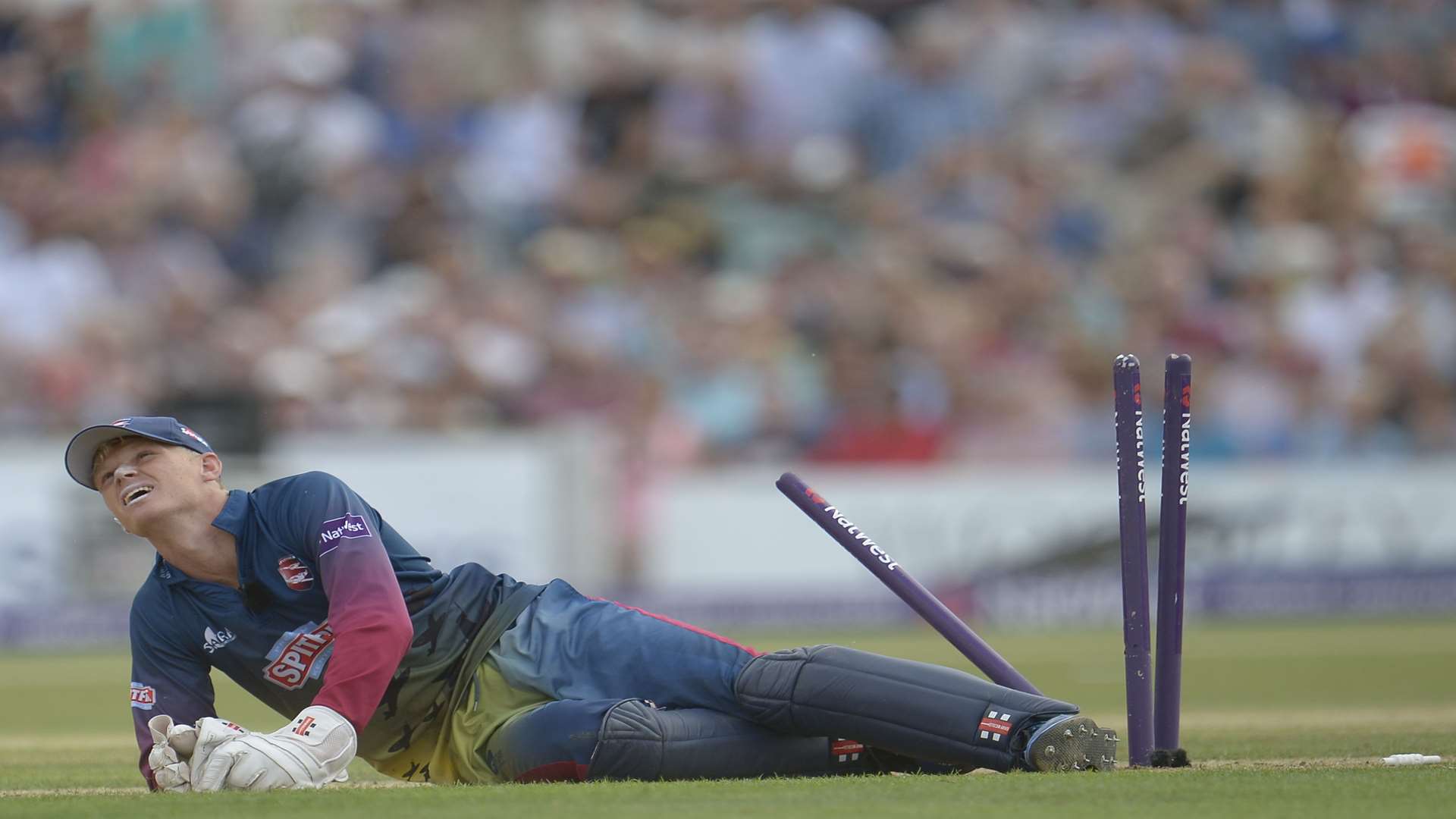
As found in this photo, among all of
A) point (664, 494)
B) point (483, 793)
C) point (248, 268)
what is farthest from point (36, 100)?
point (483, 793)

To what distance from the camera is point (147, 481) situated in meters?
4.74

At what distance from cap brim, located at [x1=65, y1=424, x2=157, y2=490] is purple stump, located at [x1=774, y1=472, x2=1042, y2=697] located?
180cm

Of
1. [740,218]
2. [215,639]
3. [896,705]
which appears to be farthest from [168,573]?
[740,218]

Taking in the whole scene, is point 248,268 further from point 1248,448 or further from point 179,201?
→ point 1248,448

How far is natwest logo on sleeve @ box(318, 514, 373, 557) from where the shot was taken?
4.73 metres

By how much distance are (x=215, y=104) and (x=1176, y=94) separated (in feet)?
28.3

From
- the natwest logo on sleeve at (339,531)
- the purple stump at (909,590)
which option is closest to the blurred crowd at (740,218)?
the purple stump at (909,590)

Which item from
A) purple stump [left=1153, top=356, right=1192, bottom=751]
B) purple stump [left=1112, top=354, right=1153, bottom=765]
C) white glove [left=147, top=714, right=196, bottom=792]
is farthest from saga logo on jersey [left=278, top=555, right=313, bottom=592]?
purple stump [left=1153, top=356, right=1192, bottom=751]

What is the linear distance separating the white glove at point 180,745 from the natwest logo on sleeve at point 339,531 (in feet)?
1.61

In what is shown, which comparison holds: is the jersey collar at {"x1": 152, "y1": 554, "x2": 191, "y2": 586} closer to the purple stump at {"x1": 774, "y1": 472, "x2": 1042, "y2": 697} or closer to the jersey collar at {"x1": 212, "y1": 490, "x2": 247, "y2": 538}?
the jersey collar at {"x1": 212, "y1": 490, "x2": 247, "y2": 538}

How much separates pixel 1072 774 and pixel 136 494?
2431 millimetres

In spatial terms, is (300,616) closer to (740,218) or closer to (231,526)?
(231,526)

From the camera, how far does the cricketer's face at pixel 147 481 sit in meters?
4.73

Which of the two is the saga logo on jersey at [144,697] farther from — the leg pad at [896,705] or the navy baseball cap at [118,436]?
the leg pad at [896,705]
